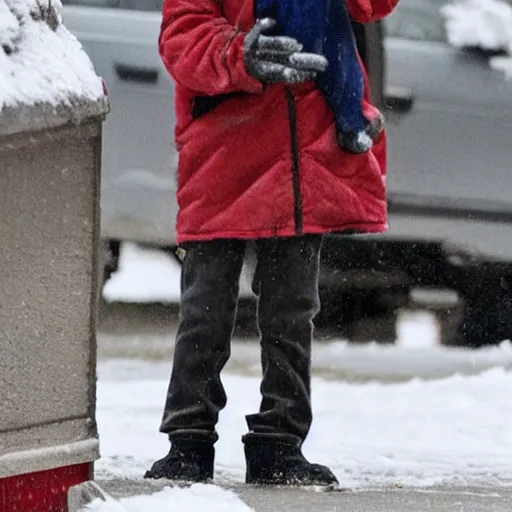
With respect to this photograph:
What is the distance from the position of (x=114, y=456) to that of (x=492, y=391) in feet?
5.75

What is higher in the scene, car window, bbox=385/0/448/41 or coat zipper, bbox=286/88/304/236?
coat zipper, bbox=286/88/304/236

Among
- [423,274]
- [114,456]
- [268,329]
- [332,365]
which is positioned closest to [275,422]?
[268,329]

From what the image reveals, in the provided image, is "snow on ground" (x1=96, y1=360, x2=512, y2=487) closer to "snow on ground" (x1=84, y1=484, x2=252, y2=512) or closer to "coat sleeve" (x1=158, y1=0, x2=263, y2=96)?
"snow on ground" (x1=84, y1=484, x2=252, y2=512)

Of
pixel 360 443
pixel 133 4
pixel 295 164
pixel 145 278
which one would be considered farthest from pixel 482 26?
pixel 295 164

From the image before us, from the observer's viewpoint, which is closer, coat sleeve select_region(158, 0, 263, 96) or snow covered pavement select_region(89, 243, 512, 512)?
coat sleeve select_region(158, 0, 263, 96)

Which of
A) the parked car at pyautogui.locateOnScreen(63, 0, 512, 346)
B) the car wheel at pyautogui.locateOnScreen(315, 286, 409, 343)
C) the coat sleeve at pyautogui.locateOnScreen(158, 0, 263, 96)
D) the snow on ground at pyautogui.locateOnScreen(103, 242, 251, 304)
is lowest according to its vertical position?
the car wheel at pyautogui.locateOnScreen(315, 286, 409, 343)

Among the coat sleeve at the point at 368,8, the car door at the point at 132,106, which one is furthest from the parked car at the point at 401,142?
the coat sleeve at the point at 368,8

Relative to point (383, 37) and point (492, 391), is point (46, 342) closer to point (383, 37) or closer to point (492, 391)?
point (492, 391)

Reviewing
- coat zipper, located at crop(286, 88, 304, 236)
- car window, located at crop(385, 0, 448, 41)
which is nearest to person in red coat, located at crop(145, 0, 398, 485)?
coat zipper, located at crop(286, 88, 304, 236)

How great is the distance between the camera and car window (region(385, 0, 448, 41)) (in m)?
6.52

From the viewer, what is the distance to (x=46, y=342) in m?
3.15

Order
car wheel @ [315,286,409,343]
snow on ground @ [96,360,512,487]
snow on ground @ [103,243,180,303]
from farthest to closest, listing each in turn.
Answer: car wheel @ [315,286,409,343]
snow on ground @ [103,243,180,303]
snow on ground @ [96,360,512,487]

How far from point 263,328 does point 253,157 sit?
1.33 feet

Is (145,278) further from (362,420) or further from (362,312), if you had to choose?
(362,420)
